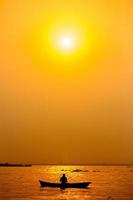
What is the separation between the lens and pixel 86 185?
71.3 metres

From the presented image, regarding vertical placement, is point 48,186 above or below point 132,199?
above

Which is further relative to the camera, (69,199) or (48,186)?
(48,186)

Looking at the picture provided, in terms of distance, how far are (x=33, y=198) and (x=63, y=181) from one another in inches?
605

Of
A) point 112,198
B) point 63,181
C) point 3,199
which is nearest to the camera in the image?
point 3,199

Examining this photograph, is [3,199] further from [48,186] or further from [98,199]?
[48,186]

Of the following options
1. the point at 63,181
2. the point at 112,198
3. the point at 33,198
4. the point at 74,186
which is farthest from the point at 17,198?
the point at 74,186

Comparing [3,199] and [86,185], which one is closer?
[3,199]

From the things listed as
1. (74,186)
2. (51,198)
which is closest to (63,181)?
(74,186)

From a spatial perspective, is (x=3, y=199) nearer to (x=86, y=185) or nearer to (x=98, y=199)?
(x=98, y=199)

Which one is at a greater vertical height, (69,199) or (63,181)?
(63,181)

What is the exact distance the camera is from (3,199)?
49.8m

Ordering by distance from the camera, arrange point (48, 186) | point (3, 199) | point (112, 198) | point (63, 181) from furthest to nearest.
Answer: point (48, 186)
point (63, 181)
point (112, 198)
point (3, 199)

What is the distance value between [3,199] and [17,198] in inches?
125

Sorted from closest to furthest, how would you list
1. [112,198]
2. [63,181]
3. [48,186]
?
[112,198]
[63,181]
[48,186]
